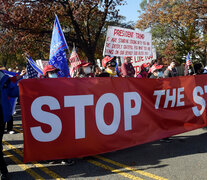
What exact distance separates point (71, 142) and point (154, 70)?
3403 mm

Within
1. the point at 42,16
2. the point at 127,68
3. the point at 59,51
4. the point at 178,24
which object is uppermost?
the point at 178,24

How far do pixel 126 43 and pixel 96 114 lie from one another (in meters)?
3.08

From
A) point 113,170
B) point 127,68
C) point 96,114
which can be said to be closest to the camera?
point 113,170

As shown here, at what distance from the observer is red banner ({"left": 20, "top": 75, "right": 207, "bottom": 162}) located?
3.83 metres

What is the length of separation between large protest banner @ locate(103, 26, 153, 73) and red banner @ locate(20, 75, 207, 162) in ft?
5.67

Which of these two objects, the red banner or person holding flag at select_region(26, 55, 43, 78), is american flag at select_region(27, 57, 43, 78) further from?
the red banner

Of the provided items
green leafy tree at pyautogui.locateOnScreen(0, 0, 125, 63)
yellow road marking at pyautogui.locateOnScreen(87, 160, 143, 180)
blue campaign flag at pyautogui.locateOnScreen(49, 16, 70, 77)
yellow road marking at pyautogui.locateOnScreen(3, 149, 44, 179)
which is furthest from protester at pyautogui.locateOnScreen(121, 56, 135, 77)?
green leafy tree at pyautogui.locateOnScreen(0, 0, 125, 63)

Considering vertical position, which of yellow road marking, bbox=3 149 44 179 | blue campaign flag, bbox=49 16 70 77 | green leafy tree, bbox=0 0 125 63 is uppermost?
green leafy tree, bbox=0 0 125 63

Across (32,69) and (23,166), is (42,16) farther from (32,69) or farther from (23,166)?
(23,166)

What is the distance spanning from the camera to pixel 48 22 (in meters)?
17.1

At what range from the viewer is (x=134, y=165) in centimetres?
421

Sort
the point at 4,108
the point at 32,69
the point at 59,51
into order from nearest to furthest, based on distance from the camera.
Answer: the point at 4,108
the point at 59,51
the point at 32,69

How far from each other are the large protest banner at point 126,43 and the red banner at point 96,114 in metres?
1.73

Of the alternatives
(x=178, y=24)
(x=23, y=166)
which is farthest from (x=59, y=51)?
(x=178, y=24)
